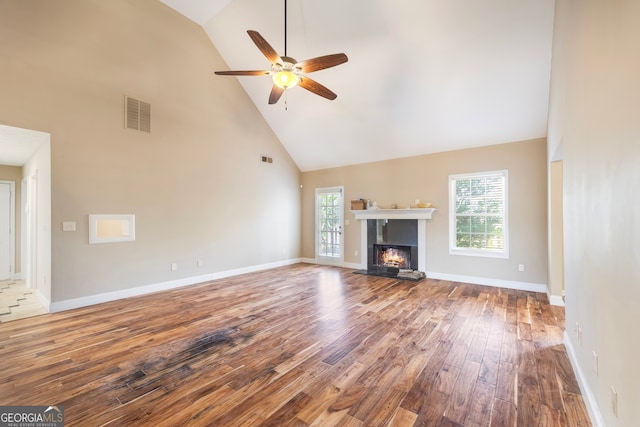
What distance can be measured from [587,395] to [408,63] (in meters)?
4.42

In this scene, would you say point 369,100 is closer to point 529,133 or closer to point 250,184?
point 529,133

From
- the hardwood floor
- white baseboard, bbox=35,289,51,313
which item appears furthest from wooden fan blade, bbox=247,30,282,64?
white baseboard, bbox=35,289,51,313

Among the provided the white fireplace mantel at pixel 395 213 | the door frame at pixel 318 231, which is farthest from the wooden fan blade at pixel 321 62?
the door frame at pixel 318 231

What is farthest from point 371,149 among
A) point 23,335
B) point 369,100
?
point 23,335

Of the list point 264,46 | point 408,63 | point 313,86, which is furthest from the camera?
point 408,63

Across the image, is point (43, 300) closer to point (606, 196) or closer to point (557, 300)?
point (606, 196)

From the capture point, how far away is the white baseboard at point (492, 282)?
475 cm

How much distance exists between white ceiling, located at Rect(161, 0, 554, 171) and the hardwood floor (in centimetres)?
324

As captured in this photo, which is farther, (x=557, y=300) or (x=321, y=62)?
(x=557, y=300)

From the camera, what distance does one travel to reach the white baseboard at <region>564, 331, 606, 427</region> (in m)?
1.62

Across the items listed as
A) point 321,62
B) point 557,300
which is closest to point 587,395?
point 557,300

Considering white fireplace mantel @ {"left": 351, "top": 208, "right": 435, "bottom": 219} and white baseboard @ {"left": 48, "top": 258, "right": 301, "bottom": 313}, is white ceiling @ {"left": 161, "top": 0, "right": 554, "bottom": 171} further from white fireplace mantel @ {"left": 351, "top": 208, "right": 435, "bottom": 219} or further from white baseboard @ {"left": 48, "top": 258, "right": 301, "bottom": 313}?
white baseboard @ {"left": 48, "top": 258, "right": 301, "bottom": 313}

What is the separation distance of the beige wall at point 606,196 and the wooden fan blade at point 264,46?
2.71 metres

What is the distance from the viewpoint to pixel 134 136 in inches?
178
